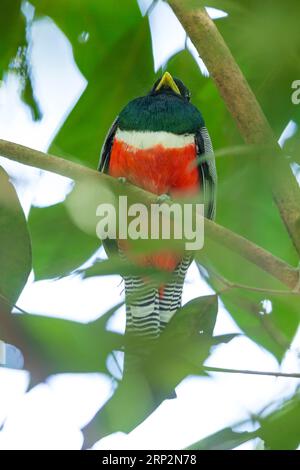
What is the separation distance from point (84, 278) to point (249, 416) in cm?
21

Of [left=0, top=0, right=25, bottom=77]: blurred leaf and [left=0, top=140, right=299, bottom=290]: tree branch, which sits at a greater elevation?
[left=0, top=0, right=25, bottom=77]: blurred leaf

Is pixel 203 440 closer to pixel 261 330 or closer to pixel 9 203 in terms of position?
pixel 261 330

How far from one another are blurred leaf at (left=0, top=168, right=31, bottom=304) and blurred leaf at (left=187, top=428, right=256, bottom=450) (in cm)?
49

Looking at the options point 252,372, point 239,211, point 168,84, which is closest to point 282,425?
point 252,372

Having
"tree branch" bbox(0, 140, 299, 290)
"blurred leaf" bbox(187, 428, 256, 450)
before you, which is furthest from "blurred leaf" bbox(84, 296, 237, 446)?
"tree branch" bbox(0, 140, 299, 290)

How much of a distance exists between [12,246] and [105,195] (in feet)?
1.40

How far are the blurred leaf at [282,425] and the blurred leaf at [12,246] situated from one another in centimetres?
63

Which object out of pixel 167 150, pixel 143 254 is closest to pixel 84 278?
pixel 143 254

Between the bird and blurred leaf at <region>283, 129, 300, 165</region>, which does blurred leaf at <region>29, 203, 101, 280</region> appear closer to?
blurred leaf at <region>283, 129, 300, 165</region>

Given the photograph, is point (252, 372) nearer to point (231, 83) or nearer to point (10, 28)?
point (231, 83)

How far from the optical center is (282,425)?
0.69m

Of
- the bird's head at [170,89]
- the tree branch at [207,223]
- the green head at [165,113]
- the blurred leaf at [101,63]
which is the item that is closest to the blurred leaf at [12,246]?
the tree branch at [207,223]

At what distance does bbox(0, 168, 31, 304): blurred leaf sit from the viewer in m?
1.27

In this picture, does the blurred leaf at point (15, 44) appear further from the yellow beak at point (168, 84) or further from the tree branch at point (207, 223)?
the yellow beak at point (168, 84)
